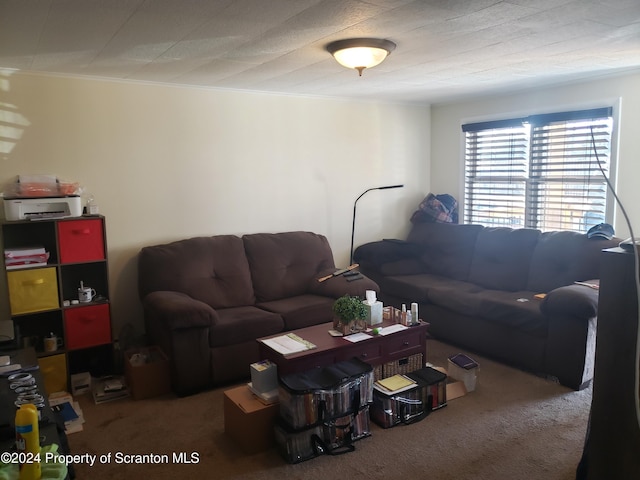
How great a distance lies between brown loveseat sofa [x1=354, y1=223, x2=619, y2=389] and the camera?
340 cm

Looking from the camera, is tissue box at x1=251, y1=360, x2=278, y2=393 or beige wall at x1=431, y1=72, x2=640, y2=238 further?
→ beige wall at x1=431, y1=72, x2=640, y2=238

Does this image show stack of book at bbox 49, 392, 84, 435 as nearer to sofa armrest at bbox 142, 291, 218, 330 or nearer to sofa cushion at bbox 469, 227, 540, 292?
sofa armrest at bbox 142, 291, 218, 330

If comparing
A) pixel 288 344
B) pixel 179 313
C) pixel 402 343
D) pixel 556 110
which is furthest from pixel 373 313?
pixel 556 110

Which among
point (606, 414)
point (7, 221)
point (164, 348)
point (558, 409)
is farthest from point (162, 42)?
point (558, 409)

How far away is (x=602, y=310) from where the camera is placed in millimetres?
1986

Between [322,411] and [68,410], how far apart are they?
5.45ft

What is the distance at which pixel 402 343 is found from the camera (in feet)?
10.9

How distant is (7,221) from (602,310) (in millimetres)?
3427

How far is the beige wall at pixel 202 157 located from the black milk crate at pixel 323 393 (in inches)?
77.9

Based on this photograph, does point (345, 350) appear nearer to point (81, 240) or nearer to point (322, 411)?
point (322, 411)

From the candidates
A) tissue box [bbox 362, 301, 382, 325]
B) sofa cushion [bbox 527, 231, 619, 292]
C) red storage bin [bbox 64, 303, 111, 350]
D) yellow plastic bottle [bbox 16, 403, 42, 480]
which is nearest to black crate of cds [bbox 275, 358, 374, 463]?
tissue box [bbox 362, 301, 382, 325]

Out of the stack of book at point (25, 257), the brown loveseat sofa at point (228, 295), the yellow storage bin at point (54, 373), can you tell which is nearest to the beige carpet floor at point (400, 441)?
the yellow storage bin at point (54, 373)

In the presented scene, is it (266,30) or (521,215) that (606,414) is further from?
(521,215)

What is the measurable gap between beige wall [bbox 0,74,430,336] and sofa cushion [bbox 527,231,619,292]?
173 cm
